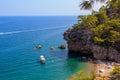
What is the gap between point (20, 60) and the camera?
39.2 m

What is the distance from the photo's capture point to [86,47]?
40.3 metres

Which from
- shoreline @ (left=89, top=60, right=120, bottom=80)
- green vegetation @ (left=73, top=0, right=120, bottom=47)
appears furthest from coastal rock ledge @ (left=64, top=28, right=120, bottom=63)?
shoreline @ (left=89, top=60, right=120, bottom=80)

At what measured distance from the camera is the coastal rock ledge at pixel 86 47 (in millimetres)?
36428

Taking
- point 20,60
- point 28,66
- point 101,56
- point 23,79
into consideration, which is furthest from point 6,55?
point 101,56

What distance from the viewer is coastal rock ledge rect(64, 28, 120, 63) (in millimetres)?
36428

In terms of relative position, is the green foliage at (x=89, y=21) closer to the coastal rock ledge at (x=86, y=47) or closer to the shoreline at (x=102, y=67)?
the coastal rock ledge at (x=86, y=47)

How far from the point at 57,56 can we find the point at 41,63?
216 inches

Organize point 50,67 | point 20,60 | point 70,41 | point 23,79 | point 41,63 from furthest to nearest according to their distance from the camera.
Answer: point 70,41, point 20,60, point 41,63, point 50,67, point 23,79

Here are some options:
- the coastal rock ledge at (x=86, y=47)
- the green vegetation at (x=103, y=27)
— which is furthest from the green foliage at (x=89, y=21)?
the coastal rock ledge at (x=86, y=47)

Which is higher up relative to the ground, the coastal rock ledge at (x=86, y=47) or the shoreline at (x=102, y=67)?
the coastal rock ledge at (x=86, y=47)

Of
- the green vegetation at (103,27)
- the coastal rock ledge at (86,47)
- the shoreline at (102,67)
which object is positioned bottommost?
the shoreline at (102,67)

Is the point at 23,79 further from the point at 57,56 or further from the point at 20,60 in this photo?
the point at 57,56

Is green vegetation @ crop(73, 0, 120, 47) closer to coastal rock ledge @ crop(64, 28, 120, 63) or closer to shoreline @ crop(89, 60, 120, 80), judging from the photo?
coastal rock ledge @ crop(64, 28, 120, 63)

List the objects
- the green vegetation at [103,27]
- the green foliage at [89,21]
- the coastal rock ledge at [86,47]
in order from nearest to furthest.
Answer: the coastal rock ledge at [86,47]
the green vegetation at [103,27]
the green foliage at [89,21]
